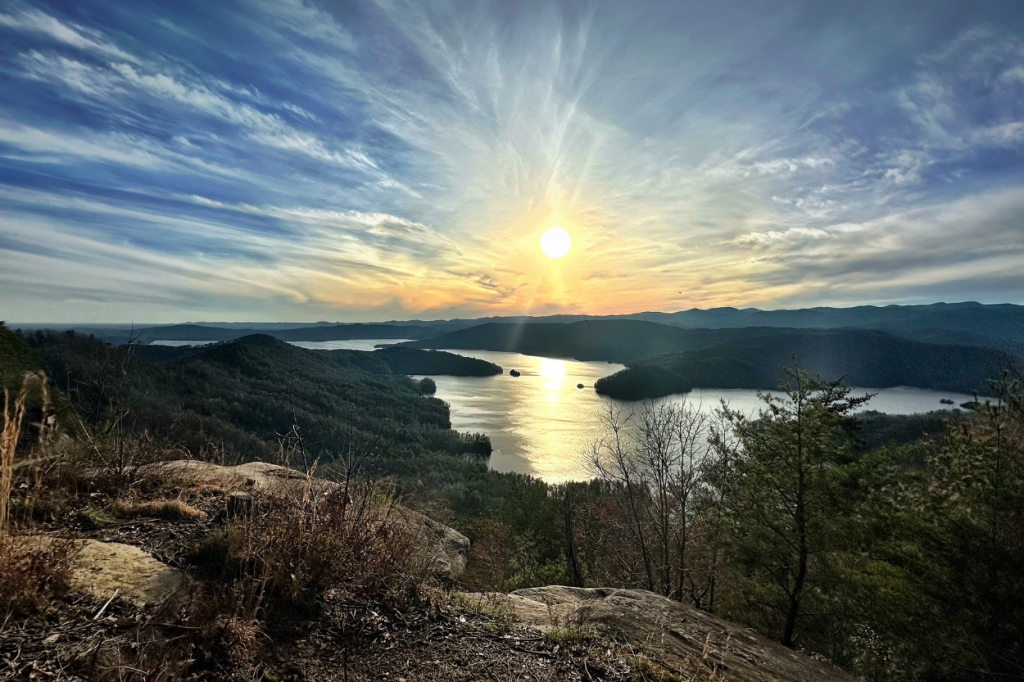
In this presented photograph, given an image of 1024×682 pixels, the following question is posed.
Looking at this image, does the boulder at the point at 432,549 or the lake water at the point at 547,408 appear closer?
the boulder at the point at 432,549

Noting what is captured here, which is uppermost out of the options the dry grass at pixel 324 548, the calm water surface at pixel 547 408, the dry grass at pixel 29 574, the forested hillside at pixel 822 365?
the dry grass at pixel 29 574

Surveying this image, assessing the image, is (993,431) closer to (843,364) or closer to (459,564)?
(459,564)

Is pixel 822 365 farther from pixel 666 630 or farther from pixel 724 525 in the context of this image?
pixel 666 630

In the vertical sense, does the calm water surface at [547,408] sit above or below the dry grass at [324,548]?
below

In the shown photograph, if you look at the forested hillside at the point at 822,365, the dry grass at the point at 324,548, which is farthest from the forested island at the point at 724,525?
the forested hillside at the point at 822,365

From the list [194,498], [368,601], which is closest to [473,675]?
[368,601]

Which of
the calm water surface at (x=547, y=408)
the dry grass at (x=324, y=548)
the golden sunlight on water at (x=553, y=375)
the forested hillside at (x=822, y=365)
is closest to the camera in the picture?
the dry grass at (x=324, y=548)

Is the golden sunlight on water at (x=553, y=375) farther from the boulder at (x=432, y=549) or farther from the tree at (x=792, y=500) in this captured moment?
the boulder at (x=432, y=549)

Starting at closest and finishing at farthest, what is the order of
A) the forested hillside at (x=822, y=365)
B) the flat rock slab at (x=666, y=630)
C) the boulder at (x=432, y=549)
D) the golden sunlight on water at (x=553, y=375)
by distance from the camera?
the flat rock slab at (x=666, y=630)
the boulder at (x=432, y=549)
the forested hillside at (x=822, y=365)
the golden sunlight on water at (x=553, y=375)

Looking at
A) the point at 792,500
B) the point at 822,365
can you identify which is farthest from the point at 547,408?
the point at 822,365

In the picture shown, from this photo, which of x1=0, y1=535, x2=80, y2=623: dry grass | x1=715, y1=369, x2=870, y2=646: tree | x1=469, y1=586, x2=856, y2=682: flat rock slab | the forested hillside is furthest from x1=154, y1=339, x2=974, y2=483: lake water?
x1=0, y1=535, x2=80, y2=623: dry grass
